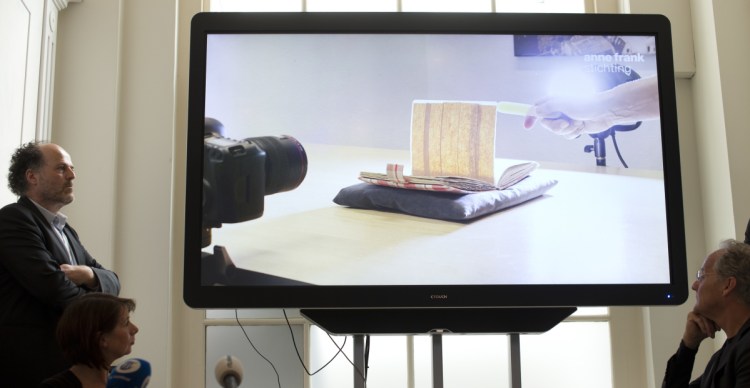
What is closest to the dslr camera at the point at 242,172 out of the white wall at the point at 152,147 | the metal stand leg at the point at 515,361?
the white wall at the point at 152,147

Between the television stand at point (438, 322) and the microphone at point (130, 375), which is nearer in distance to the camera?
the microphone at point (130, 375)

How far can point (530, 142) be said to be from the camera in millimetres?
3328

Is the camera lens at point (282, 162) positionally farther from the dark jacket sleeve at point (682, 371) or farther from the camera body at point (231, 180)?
the dark jacket sleeve at point (682, 371)

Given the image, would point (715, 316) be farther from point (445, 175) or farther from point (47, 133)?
point (47, 133)

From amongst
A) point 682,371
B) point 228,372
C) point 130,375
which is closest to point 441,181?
point 682,371

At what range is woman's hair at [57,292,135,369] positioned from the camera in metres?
2.22

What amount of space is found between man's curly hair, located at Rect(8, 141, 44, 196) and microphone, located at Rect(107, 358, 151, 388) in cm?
98

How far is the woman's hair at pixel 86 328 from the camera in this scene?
2.22 meters

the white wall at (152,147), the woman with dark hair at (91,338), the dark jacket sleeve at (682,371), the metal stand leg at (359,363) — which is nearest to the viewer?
the woman with dark hair at (91,338)

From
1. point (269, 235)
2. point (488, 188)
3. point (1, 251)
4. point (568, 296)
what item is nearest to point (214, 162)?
point (269, 235)

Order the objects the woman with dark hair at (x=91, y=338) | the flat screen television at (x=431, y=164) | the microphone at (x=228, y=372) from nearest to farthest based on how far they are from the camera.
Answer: the microphone at (x=228, y=372) → the woman with dark hair at (x=91, y=338) → the flat screen television at (x=431, y=164)

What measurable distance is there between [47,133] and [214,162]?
80 centimetres

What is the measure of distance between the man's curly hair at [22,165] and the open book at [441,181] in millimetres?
1209

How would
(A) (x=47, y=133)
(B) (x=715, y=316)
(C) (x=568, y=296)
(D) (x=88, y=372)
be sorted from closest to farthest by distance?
(D) (x=88, y=372), (B) (x=715, y=316), (C) (x=568, y=296), (A) (x=47, y=133)
